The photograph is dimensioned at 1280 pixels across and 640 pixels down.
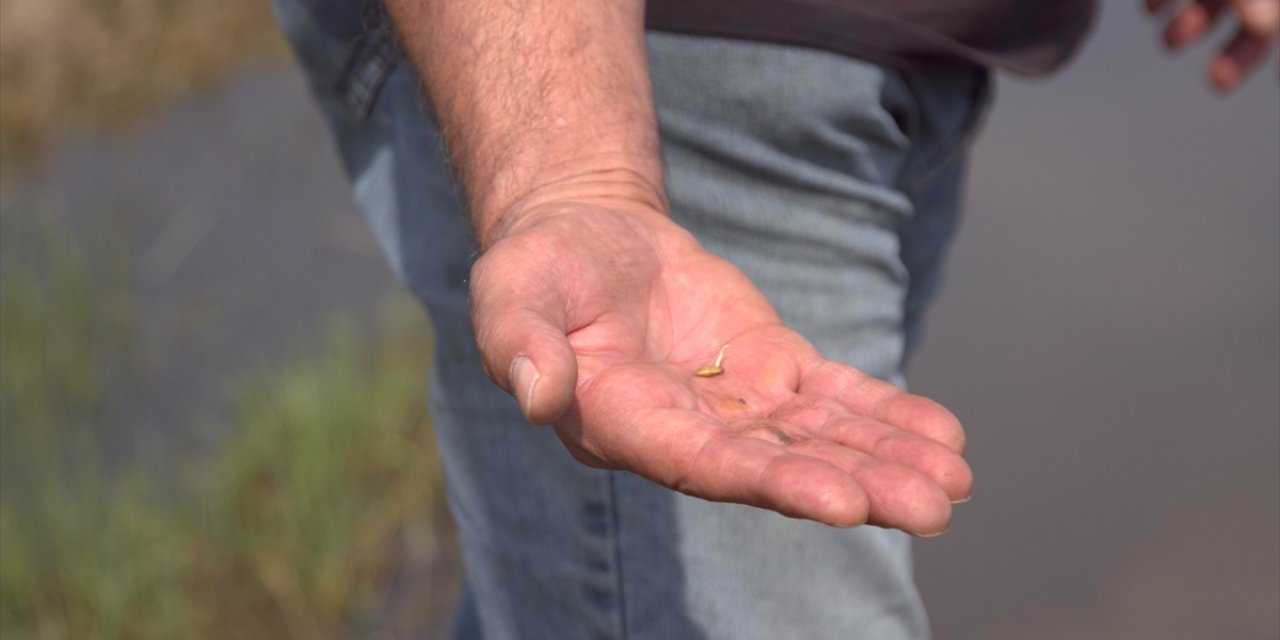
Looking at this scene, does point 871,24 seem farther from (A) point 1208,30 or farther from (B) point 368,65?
(A) point 1208,30

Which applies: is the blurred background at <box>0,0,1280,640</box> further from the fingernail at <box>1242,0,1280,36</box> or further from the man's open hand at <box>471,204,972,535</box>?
the man's open hand at <box>471,204,972,535</box>

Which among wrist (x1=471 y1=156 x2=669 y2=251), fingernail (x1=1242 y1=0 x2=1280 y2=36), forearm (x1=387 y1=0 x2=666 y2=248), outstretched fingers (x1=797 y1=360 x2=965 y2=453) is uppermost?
forearm (x1=387 y1=0 x2=666 y2=248)

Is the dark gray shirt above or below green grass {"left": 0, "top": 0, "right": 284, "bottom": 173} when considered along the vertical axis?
above

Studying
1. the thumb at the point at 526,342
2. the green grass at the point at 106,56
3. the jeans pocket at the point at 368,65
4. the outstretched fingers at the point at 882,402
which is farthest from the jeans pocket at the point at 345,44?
the green grass at the point at 106,56

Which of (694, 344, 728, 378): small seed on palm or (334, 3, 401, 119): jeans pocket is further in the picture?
(334, 3, 401, 119): jeans pocket

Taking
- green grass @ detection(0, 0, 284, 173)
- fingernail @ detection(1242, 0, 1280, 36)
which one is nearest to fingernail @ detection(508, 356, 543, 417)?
fingernail @ detection(1242, 0, 1280, 36)

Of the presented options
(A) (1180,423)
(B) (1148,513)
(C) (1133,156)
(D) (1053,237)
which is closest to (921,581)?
(B) (1148,513)

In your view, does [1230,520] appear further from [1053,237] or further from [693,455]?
[693,455]

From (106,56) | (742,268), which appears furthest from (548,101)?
(106,56)
